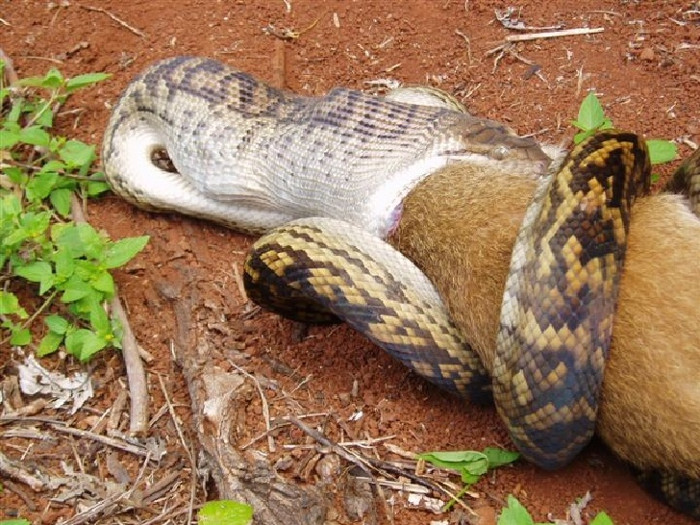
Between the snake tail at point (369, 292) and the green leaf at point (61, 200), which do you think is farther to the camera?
the green leaf at point (61, 200)

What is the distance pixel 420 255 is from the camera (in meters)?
3.10

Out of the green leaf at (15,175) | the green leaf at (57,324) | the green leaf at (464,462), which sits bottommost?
the green leaf at (57,324)

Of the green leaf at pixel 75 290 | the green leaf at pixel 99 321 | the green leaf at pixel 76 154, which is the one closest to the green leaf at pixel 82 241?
the green leaf at pixel 75 290

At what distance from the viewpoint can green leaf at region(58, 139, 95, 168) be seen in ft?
13.1

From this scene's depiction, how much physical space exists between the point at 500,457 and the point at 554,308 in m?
0.67

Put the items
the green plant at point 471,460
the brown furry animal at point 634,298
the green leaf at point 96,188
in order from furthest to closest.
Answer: the green leaf at point 96,188
the green plant at point 471,460
the brown furry animal at point 634,298

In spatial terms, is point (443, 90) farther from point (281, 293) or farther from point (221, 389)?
point (221, 389)

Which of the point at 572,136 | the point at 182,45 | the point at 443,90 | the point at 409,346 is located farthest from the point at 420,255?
the point at 182,45

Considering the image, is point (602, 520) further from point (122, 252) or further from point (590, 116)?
point (122, 252)

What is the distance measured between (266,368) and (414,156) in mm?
1018

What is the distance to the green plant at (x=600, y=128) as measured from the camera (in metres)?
3.32

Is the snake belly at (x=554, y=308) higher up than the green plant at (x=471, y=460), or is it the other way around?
the snake belly at (x=554, y=308)

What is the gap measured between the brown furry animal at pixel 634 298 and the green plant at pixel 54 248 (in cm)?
133

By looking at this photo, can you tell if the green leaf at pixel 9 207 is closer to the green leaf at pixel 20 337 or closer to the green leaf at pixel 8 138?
the green leaf at pixel 8 138
